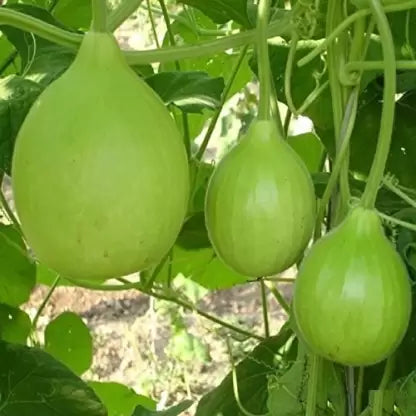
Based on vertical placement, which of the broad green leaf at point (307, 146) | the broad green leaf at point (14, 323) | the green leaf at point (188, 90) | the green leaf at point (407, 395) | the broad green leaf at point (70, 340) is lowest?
the broad green leaf at point (70, 340)

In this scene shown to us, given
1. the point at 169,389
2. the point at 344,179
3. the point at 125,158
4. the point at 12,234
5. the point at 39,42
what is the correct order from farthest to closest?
the point at 169,389, the point at 12,234, the point at 39,42, the point at 344,179, the point at 125,158

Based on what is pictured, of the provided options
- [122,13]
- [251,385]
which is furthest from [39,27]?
[251,385]

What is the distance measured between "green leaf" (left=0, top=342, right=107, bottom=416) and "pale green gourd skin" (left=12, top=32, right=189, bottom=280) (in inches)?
16.5

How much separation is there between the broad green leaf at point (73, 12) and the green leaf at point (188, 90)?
284 mm

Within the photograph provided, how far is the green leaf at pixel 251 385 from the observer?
996 mm

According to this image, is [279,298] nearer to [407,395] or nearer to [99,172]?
[407,395]

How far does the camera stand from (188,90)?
2.84 feet

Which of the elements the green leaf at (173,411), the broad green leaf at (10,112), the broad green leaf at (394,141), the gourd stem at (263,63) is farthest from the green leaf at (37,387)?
the gourd stem at (263,63)

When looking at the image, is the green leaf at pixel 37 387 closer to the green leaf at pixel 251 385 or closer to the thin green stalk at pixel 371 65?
the green leaf at pixel 251 385

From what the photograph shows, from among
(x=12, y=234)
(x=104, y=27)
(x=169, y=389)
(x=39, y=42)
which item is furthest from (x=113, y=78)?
(x=169, y=389)

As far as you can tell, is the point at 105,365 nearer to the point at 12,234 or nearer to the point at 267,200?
the point at 12,234

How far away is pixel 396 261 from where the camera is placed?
0.57m

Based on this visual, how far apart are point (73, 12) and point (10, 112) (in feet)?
1.20

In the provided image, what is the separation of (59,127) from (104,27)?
7cm
